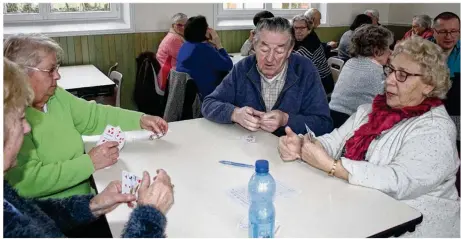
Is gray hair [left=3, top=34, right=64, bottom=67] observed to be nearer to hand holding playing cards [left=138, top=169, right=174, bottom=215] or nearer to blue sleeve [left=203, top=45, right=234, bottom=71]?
hand holding playing cards [left=138, top=169, right=174, bottom=215]

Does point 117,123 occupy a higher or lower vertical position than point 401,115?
lower

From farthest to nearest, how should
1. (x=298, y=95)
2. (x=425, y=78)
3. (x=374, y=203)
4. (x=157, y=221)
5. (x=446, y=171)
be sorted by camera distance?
(x=298, y=95) → (x=425, y=78) → (x=446, y=171) → (x=374, y=203) → (x=157, y=221)

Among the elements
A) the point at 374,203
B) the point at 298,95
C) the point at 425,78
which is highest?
the point at 425,78

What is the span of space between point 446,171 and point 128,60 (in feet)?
14.0

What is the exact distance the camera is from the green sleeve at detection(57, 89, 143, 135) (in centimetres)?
200

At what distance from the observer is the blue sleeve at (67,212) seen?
1.46m

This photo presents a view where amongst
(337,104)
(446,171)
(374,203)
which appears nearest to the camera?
(374,203)

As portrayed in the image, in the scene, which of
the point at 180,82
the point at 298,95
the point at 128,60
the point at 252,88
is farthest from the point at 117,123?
the point at 128,60

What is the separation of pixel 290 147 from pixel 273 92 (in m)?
0.66

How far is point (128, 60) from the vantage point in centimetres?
520

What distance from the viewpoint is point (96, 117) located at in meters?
2.10

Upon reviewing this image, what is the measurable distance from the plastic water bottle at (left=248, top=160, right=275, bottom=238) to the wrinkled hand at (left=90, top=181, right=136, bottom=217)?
0.40 m

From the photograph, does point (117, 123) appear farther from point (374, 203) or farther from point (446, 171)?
point (446, 171)

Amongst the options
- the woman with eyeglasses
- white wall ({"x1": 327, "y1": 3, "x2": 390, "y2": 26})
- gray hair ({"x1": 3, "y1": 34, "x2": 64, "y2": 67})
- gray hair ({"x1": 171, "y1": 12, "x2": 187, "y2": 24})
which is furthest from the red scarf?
white wall ({"x1": 327, "y1": 3, "x2": 390, "y2": 26})
